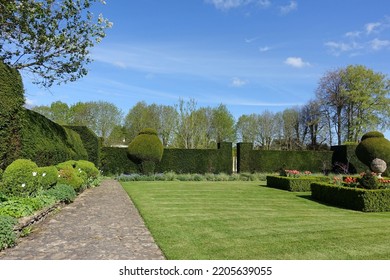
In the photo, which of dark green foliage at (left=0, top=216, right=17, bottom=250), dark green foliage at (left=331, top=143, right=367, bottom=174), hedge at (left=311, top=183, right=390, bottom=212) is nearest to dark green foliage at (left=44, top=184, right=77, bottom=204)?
dark green foliage at (left=0, top=216, right=17, bottom=250)

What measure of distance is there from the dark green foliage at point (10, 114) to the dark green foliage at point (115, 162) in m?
11.9

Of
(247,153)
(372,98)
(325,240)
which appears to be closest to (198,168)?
(247,153)

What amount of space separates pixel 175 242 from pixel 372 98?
35.5 metres

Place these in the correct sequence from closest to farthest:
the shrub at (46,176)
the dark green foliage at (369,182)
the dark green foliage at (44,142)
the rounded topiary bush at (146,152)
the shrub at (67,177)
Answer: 1. the shrub at (46,176)
2. the dark green foliage at (369,182)
3. the shrub at (67,177)
4. the dark green foliage at (44,142)
5. the rounded topiary bush at (146,152)

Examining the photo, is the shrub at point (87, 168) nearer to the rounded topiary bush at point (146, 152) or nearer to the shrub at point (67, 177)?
the shrub at point (67, 177)

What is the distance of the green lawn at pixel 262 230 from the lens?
4797 mm

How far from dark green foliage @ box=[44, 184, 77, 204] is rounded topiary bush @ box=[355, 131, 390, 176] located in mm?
20206

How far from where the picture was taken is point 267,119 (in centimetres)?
4322

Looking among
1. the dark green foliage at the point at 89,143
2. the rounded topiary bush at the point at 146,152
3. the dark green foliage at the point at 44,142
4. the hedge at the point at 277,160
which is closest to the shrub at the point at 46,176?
the dark green foliage at the point at 44,142

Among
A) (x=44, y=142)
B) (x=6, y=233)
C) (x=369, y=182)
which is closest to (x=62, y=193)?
(x=44, y=142)

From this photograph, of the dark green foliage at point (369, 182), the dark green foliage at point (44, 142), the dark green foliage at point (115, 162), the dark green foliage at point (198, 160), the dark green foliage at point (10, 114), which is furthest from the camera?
the dark green foliage at point (198, 160)

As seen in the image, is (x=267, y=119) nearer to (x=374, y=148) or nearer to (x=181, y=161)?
(x=374, y=148)
